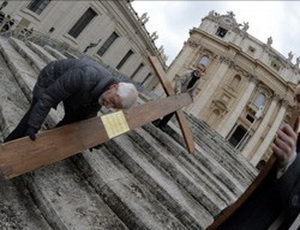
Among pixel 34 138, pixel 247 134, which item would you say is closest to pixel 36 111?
pixel 34 138

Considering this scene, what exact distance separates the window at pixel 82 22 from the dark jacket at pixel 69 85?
2177cm

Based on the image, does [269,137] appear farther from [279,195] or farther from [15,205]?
[279,195]

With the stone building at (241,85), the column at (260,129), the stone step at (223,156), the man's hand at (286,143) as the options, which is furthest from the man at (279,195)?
the column at (260,129)

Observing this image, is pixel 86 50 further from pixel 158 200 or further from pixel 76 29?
pixel 158 200

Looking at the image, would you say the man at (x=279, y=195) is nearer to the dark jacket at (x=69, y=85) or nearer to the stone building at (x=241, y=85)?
the dark jacket at (x=69, y=85)

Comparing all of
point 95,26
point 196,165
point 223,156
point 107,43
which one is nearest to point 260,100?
point 107,43

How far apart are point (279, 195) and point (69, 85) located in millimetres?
2156

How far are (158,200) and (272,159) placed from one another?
7.45 feet

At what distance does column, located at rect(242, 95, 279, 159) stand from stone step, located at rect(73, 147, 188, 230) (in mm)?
30478

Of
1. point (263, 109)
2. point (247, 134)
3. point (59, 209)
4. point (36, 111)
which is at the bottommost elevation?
point (59, 209)

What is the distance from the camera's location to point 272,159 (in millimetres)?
2141

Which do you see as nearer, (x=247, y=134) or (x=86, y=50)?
(x=86, y=50)

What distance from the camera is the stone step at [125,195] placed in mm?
3535

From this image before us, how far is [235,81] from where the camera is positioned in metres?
35.8
